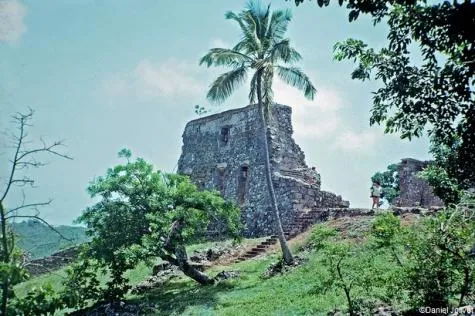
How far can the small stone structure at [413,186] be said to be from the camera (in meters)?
20.1

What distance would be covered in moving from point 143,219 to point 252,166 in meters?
8.83

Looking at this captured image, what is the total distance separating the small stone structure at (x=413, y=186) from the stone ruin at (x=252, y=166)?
286 centimetres

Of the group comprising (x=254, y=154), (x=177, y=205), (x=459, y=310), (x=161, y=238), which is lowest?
(x=459, y=310)

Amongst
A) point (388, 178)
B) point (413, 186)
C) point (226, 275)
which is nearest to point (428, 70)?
point (226, 275)

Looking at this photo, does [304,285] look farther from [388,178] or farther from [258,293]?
[388,178]

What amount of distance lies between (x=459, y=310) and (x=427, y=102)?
3014 mm

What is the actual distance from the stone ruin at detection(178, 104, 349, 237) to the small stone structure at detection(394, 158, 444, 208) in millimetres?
2861

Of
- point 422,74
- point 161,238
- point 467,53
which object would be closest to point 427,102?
point 422,74

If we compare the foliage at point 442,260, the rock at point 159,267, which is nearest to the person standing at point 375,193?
the rock at point 159,267

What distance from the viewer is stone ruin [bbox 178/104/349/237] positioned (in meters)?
20.7

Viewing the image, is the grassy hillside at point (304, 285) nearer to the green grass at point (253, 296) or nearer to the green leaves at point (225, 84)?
the green grass at point (253, 296)

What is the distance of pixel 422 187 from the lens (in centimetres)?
2025

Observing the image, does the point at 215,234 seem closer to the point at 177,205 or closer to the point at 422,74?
the point at 177,205

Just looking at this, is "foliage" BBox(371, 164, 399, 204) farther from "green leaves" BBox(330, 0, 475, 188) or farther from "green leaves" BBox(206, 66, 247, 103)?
"green leaves" BBox(330, 0, 475, 188)
